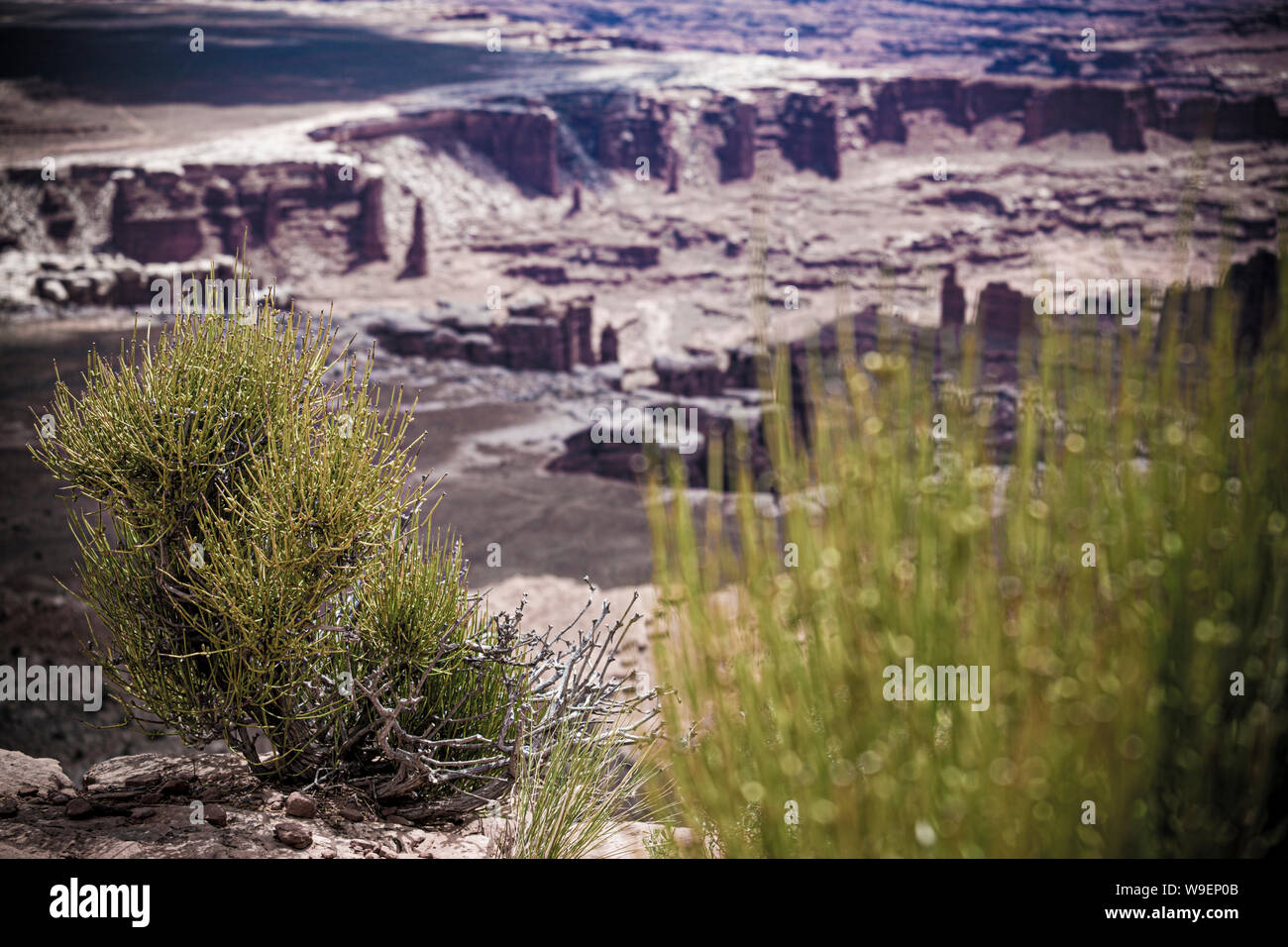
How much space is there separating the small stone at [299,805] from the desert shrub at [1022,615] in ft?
6.30

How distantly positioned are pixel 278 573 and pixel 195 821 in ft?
2.47

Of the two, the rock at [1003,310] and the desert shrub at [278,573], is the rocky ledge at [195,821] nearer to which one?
the desert shrub at [278,573]

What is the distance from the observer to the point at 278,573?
3.16 m

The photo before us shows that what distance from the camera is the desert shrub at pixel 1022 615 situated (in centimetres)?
157

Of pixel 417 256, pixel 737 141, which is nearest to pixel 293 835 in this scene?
pixel 417 256

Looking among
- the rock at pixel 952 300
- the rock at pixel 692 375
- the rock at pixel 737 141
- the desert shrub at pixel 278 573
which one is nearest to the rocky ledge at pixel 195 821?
the desert shrub at pixel 278 573

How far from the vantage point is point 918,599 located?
1562 mm

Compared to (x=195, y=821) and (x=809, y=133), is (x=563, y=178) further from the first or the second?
(x=195, y=821)

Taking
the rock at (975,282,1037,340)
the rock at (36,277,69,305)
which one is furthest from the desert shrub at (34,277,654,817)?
the rock at (36,277,69,305)

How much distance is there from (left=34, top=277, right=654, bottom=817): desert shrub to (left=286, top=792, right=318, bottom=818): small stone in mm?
237
